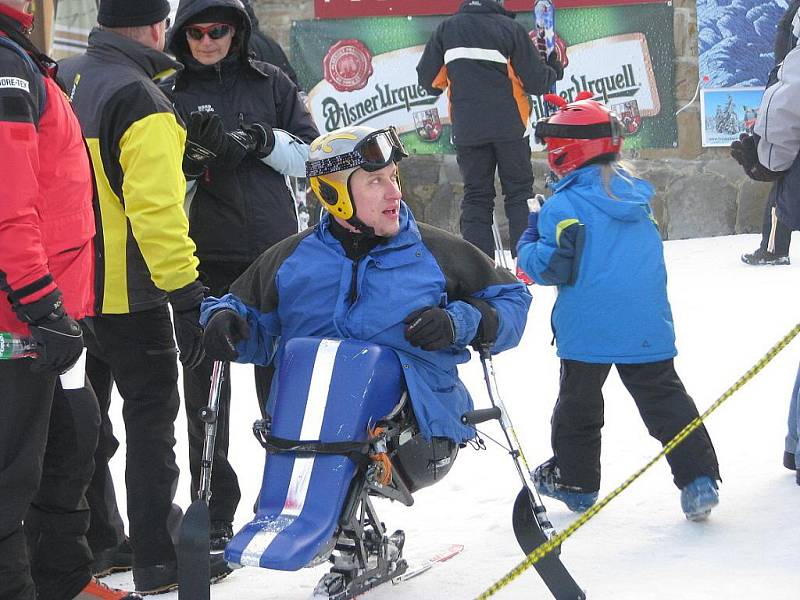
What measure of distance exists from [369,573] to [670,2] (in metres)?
8.13

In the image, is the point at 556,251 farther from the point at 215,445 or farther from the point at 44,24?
the point at 44,24

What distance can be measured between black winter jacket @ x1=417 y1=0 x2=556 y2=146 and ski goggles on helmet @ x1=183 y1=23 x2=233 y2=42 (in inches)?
172

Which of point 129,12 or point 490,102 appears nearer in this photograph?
point 129,12

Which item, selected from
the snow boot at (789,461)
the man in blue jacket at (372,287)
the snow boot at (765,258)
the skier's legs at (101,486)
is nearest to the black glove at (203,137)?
the man in blue jacket at (372,287)

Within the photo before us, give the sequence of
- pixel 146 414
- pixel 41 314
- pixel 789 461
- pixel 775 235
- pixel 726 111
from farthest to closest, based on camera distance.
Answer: pixel 726 111, pixel 775 235, pixel 789 461, pixel 146 414, pixel 41 314

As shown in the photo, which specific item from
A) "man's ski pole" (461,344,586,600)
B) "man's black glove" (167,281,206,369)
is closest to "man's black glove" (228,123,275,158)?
"man's black glove" (167,281,206,369)

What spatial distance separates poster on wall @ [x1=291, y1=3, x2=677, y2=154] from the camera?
10719 millimetres

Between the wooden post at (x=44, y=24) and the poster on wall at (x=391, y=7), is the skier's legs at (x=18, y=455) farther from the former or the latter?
the poster on wall at (x=391, y=7)

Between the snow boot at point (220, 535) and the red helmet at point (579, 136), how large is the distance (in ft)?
5.31

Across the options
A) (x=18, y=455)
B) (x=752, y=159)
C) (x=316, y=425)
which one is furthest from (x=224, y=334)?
(x=752, y=159)

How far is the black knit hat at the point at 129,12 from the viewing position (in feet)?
12.3

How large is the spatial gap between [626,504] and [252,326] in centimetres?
156

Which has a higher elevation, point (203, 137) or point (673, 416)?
point (203, 137)

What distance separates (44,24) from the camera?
8047 millimetres
